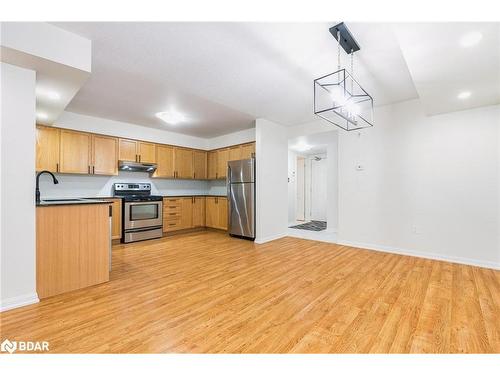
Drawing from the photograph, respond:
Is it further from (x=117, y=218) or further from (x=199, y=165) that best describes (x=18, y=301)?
(x=199, y=165)

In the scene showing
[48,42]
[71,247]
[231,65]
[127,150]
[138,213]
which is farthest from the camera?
[127,150]

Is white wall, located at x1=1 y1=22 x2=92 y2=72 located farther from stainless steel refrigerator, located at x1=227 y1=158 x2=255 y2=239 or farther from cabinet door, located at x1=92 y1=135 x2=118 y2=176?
stainless steel refrigerator, located at x1=227 y1=158 x2=255 y2=239

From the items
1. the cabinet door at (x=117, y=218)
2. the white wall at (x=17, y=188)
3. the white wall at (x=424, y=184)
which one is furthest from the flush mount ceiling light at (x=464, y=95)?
the cabinet door at (x=117, y=218)

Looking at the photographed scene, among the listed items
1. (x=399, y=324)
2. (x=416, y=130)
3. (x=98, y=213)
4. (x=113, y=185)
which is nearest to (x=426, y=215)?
(x=416, y=130)

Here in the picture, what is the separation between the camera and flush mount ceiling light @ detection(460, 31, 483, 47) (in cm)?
176

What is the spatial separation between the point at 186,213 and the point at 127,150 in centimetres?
194

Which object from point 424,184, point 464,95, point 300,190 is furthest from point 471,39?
point 300,190

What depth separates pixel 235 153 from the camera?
559 cm

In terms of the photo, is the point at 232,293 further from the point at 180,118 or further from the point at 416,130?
the point at 416,130

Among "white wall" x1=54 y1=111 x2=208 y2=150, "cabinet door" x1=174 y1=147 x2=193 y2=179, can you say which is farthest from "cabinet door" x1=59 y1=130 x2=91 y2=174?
"cabinet door" x1=174 y1=147 x2=193 y2=179

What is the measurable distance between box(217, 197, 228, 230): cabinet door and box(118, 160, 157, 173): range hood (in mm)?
1731

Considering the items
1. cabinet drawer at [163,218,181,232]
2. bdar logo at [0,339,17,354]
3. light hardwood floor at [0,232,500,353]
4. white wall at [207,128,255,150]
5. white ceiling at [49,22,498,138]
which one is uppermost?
white ceiling at [49,22,498,138]

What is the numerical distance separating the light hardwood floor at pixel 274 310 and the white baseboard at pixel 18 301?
73 mm

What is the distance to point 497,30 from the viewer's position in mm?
1701
